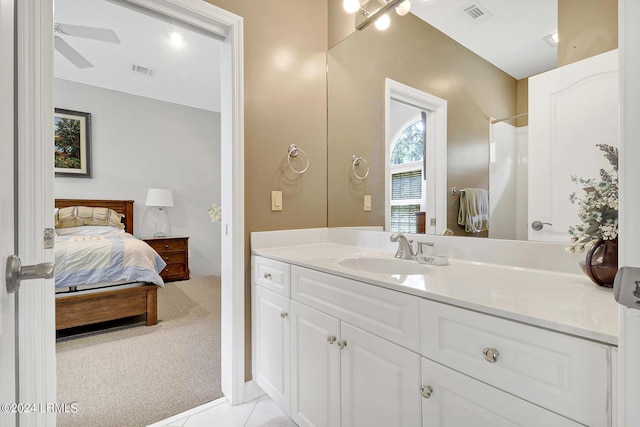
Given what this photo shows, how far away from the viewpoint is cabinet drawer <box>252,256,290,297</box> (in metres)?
1.47

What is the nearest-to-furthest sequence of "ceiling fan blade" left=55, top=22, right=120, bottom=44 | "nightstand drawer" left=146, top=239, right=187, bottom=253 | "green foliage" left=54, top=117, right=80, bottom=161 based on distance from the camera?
"ceiling fan blade" left=55, top=22, right=120, bottom=44, "green foliage" left=54, top=117, right=80, bottom=161, "nightstand drawer" left=146, top=239, right=187, bottom=253

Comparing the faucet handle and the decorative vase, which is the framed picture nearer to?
the faucet handle

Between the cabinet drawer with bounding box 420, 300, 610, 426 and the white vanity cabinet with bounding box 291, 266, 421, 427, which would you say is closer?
the cabinet drawer with bounding box 420, 300, 610, 426

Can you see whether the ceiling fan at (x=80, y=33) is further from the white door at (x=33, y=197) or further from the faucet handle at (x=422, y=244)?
the faucet handle at (x=422, y=244)

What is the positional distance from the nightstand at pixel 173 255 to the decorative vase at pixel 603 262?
459cm

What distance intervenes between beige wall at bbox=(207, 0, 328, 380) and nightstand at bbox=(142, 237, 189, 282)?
317 centimetres

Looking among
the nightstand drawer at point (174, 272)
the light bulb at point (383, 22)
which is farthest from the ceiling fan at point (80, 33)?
the nightstand drawer at point (174, 272)

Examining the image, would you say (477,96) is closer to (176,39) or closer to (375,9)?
(375,9)

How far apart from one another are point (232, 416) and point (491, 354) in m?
1.44

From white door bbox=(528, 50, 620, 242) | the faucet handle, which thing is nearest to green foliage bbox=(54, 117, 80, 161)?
the faucet handle

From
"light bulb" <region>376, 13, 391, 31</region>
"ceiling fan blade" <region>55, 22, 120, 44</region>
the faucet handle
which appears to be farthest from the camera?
"ceiling fan blade" <region>55, 22, 120, 44</region>

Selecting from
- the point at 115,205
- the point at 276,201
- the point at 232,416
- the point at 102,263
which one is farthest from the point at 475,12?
the point at 115,205

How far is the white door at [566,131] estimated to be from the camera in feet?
3.29

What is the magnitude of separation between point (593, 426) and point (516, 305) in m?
0.24
